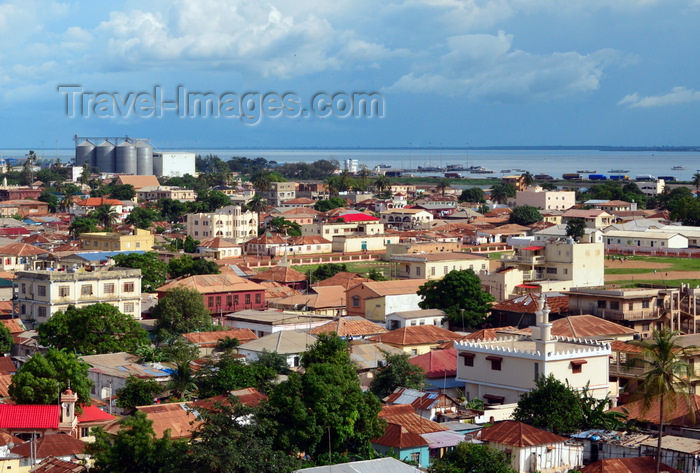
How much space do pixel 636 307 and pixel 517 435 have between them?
61.6 feet

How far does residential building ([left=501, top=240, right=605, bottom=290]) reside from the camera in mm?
58031

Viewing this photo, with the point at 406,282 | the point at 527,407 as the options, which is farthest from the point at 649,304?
the point at 527,407

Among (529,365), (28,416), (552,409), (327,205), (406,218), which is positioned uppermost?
(529,365)

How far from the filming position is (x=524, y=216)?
107 meters

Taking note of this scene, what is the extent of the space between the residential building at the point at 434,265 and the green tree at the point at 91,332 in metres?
22.8

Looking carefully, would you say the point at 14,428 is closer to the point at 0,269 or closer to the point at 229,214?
the point at 0,269

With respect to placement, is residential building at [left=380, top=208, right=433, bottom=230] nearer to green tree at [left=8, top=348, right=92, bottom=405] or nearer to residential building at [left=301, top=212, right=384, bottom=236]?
residential building at [left=301, top=212, right=384, bottom=236]

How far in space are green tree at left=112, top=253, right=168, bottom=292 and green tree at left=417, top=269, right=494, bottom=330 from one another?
14.1m

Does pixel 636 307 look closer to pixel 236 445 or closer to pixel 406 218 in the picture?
pixel 236 445

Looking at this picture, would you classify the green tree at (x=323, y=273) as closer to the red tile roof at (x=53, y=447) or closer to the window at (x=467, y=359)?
the window at (x=467, y=359)

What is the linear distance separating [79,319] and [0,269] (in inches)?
1340

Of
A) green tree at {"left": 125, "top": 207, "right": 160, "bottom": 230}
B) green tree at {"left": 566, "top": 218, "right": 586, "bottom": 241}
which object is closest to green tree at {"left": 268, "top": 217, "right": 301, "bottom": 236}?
green tree at {"left": 125, "top": 207, "right": 160, "bottom": 230}

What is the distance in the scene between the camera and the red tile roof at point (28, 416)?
27172 millimetres

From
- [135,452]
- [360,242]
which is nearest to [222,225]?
[360,242]
